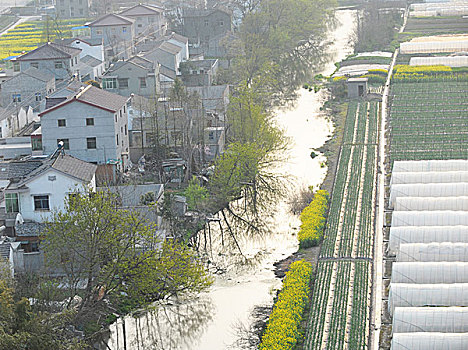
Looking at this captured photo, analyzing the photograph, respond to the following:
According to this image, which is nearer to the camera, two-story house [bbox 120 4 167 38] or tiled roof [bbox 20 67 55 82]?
tiled roof [bbox 20 67 55 82]

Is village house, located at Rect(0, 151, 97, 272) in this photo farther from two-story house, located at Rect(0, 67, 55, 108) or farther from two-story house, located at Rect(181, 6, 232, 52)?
two-story house, located at Rect(181, 6, 232, 52)

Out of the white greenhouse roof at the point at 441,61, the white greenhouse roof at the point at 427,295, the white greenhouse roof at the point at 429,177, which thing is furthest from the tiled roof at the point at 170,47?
the white greenhouse roof at the point at 427,295

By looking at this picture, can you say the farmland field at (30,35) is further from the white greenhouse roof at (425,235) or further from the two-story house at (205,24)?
the white greenhouse roof at (425,235)

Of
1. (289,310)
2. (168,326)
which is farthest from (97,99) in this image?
(289,310)

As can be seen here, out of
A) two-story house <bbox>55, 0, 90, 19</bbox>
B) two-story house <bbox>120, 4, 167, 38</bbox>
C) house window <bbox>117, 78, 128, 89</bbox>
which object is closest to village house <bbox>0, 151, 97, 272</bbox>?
house window <bbox>117, 78, 128, 89</bbox>

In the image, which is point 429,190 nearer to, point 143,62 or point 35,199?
point 35,199

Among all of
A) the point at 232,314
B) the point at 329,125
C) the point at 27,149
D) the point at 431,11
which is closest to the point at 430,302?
the point at 232,314

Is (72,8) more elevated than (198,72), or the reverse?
(72,8)
